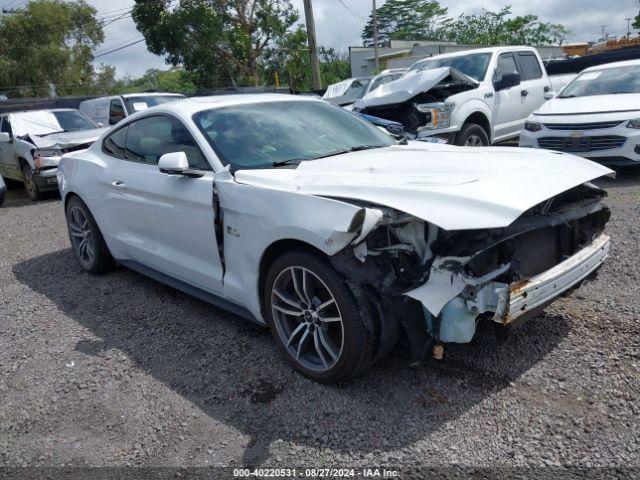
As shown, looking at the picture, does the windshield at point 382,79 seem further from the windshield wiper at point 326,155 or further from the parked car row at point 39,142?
the windshield wiper at point 326,155

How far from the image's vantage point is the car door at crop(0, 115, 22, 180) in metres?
11.3

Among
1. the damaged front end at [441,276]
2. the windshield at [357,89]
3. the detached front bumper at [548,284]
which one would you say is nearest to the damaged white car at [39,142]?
the windshield at [357,89]

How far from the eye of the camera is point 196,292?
155 inches

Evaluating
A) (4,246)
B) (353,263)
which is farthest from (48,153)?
(353,263)

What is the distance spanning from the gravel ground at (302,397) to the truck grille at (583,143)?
3.57m

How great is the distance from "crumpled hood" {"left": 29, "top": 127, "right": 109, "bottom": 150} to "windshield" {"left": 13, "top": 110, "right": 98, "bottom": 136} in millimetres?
402

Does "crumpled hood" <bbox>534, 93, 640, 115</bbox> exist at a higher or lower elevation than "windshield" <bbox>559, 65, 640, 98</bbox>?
lower

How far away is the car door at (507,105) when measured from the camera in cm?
897

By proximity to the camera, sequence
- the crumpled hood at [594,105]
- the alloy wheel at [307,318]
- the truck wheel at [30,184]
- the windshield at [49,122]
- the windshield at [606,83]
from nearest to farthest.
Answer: the alloy wheel at [307,318] → the crumpled hood at [594,105] → the windshield at [606,83] → the truck wheel at [30,184] → the windshield at [49,122]

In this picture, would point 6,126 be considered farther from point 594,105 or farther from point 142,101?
point 594,105

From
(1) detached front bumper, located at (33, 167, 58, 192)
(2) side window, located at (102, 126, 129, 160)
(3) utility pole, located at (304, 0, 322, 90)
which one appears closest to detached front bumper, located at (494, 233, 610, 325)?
(2) side window, located at (102, 126, 129, 160)

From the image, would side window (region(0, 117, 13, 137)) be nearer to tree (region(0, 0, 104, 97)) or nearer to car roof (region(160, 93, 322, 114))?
car roof (region(160, 93, 322, 114))

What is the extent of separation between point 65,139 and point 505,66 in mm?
8242

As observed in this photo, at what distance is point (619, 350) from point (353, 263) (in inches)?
68.5
